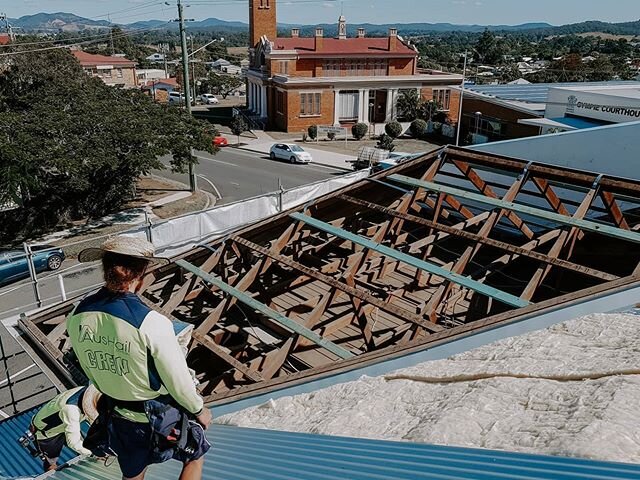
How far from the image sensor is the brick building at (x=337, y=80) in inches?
1854

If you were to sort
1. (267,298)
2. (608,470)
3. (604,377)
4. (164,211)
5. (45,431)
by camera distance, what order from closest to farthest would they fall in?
(608,470) < (45,431) < (604,377) < (267,298) < (164,211)

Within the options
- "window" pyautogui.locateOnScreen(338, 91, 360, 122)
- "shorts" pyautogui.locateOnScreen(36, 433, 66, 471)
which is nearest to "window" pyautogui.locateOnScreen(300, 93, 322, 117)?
"window" pyautogui.locateOnScreen(338, 91, 360, 122)

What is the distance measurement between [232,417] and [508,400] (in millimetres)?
3065

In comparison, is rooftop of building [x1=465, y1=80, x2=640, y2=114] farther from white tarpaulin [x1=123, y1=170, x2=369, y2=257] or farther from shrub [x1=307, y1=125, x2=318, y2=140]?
white tarpaulin [x1=123, y1=170, x2=369, y2=257]

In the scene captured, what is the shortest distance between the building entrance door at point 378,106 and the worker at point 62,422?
156ft

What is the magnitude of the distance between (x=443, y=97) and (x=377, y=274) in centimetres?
4326

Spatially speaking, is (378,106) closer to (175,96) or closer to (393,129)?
(393,129)

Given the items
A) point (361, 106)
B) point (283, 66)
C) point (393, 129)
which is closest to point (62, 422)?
point (393, 129)

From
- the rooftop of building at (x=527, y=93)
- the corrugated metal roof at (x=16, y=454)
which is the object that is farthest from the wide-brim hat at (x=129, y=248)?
Result: the rooftop of building at (x=527, y=93)

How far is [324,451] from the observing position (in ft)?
14.4

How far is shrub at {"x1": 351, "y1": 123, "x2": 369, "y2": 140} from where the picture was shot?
4544 centimetres

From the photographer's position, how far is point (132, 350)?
10.4ft

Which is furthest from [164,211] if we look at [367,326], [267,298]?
[367,326]

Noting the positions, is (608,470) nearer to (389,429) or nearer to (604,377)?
(604,377)
